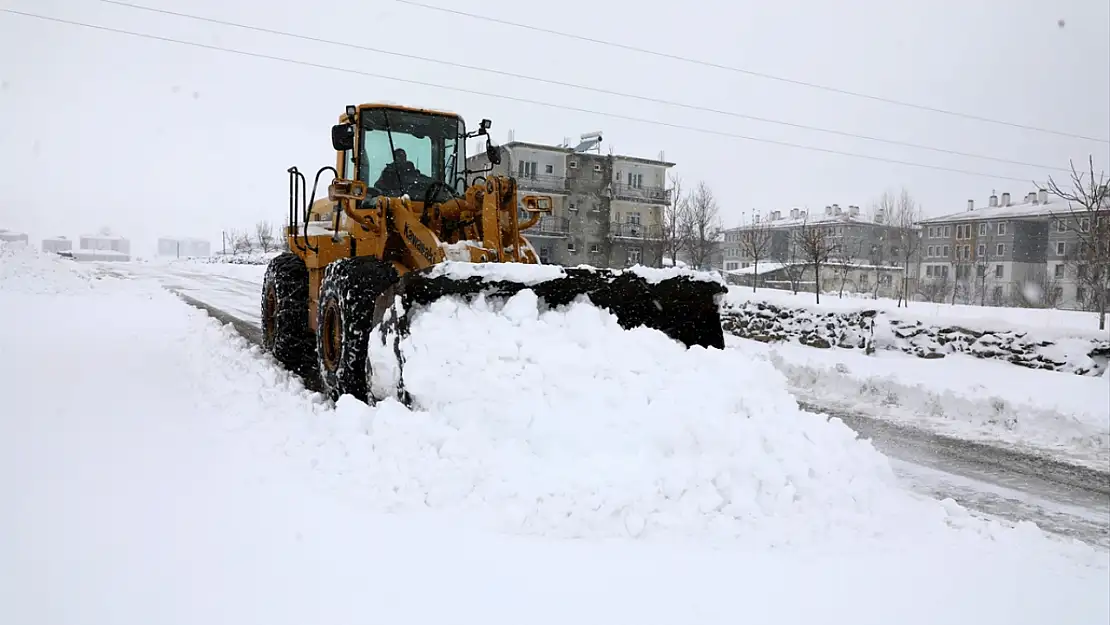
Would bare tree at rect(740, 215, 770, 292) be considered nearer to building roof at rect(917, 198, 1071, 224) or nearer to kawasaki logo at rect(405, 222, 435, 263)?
kawasaki logo at rect(405, 222, 435, 263)

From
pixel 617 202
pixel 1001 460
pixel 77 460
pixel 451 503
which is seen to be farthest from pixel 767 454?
pixel 617 202

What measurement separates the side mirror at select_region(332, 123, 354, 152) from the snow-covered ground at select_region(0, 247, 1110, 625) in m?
2.44

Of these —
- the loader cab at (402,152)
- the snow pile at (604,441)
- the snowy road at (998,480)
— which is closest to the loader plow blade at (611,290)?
the snow pile at (604,441)

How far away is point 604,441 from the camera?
469cm

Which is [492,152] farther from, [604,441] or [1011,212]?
[1011,212]

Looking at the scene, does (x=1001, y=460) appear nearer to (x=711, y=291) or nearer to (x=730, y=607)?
(x=711, y=291)

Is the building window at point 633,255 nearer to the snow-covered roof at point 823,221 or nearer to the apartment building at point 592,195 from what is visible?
the apartment building at point 592,195

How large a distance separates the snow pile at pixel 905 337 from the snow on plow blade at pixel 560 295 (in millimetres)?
6159

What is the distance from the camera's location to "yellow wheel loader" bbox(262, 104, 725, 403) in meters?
5.87

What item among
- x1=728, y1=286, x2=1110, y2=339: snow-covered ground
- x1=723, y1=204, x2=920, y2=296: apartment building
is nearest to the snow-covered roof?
x1=723, y1=204, x2=920, y2=296: apartment building

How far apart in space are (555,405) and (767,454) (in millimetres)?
1352

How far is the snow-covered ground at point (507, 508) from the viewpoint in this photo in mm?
3197

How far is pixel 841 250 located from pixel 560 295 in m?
36.3

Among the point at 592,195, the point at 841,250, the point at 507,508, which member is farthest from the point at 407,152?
the point at 592,195
